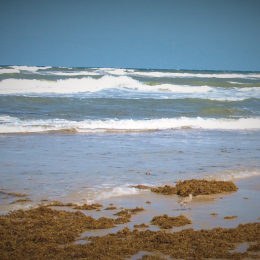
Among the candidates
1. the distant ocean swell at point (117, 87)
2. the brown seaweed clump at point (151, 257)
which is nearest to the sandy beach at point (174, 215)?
the brown seaweed clump at point (151, 257)

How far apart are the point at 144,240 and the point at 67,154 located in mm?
5304

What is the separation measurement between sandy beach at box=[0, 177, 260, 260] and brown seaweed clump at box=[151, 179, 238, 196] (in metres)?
0.11

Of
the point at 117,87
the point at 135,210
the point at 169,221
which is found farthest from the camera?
the point at 117,87

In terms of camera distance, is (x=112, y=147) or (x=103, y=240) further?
(x=112, y=147)

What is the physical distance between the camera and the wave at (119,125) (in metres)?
13.3

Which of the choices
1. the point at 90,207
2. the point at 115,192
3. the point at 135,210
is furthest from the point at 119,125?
the point at 135,210

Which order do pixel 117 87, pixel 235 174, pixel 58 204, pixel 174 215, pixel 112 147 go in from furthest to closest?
pixel 117 87 < pixel 112 147 < pixel 235 174 < pixel 58 204 < pixel 174 215

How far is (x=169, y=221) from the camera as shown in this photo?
196 inches

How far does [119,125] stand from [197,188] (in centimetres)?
833

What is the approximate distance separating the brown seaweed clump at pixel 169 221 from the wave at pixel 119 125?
835 cm

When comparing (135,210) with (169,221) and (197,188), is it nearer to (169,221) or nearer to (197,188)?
(169,221)

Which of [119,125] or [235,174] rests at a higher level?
[119,125]

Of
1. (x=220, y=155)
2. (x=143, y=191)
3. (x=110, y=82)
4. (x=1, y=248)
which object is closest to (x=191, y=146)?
(x=220, y=155)

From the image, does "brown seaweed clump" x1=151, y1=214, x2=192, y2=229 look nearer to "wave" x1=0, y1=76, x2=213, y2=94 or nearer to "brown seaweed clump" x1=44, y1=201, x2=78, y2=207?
"brown seaweed clump" x1=44, y1=201, x2=78, y2=207
